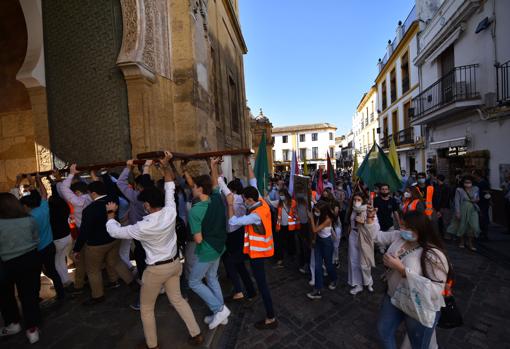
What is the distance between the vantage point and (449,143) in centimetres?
1114

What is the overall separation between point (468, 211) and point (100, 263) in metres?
7.46

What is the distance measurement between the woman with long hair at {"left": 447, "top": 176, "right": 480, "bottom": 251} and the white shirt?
653 cm

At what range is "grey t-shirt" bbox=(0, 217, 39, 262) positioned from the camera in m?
3.02

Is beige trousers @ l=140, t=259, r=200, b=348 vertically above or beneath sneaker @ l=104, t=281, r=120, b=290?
above

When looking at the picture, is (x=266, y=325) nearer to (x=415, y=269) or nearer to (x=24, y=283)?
(x=415, y=269)

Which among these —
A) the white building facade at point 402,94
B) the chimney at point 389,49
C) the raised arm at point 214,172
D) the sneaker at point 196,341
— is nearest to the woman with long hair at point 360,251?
the raised arm at point 214,172

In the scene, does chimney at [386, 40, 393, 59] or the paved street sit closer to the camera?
the paved street

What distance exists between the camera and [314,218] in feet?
13.7

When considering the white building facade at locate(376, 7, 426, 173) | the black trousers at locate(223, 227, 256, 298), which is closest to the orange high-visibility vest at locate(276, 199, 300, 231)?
the black trousers at locate(223, 227, 256, 298)

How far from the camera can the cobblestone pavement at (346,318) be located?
9.92ft

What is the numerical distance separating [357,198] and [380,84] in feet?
76.7

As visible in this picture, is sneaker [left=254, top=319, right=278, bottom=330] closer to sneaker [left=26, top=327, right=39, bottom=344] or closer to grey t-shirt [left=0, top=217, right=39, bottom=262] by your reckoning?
sneaker [left=26, top=327, right=39, bottom=344]

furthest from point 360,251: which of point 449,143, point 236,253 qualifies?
point 449,143

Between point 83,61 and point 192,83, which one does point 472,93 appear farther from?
point 83,61
